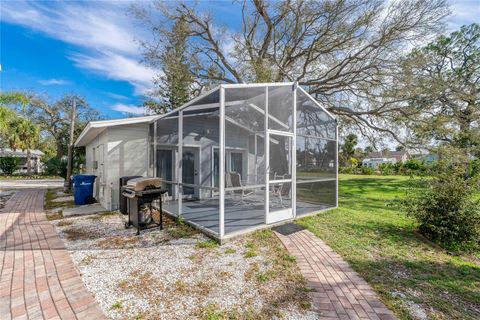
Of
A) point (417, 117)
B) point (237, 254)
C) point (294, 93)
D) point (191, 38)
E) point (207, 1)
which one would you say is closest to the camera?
point (237, 254)

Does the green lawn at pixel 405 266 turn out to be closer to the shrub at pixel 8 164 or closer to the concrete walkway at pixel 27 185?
the concrete walkway at pixel 27 185

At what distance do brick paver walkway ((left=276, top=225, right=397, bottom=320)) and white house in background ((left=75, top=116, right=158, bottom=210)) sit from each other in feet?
19.3

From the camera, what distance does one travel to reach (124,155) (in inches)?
311

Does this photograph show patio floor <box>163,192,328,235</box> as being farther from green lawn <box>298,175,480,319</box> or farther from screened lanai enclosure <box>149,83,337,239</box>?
green lawn <box>298,175,480,319</box>

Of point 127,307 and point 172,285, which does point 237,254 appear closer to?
point 172,285

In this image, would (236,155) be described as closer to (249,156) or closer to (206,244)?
(249,156)

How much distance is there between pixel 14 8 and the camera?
7453mm

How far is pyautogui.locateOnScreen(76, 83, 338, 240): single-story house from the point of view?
564cm

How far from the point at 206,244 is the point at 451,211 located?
217 inches

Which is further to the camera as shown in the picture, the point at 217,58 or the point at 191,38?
the point at 217,58

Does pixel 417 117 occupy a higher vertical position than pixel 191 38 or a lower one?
lower

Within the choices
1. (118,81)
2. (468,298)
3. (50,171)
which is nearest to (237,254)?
(468,298)

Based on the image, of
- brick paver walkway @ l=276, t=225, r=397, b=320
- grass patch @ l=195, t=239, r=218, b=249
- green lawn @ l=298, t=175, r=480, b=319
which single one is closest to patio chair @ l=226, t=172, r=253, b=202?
green lawn @ l=298, t=175, r=480, b=319

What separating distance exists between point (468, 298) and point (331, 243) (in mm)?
2082
